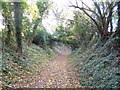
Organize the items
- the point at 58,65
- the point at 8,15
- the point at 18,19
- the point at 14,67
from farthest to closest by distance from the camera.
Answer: the point at 58,65 → the point at 18,19 → the point at 8,15 → the point at 14,67

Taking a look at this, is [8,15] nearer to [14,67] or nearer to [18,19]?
[18,19]

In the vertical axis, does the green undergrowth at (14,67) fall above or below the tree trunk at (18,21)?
below

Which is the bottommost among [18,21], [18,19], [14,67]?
[14,67]

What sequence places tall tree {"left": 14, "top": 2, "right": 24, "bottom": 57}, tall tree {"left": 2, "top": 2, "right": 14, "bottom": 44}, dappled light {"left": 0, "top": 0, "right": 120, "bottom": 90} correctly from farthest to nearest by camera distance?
tall tree {"left": 14, "top": 2, "right": 24, "bottom": 57}
tall tree {"left": 2, "top": 2, "right": 14, "bottom": 44}
dappled light {"left": 0, "top": 0, "right": 120, "bottom": 90}

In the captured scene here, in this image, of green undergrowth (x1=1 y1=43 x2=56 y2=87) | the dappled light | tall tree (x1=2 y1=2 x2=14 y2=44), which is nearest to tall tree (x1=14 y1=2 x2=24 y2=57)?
the dappled light

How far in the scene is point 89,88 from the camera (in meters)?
4.68

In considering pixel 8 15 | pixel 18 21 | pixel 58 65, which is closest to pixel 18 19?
pixel 18 21

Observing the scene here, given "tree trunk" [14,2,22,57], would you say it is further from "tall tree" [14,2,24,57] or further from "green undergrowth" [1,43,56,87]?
"green undergrowth" [1,43,56,87]

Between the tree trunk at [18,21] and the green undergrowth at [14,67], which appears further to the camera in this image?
the tree trunk at [18,21]

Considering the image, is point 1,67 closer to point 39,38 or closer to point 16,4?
point 16,4

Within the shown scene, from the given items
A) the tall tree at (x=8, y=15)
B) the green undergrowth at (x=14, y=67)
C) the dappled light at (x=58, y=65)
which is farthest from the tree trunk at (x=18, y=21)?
the green undergrowth at (x=14, y=67)

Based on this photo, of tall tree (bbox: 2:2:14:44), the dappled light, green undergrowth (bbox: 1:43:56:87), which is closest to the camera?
the dappled light

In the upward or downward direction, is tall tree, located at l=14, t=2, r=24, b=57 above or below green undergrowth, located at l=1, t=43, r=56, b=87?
above

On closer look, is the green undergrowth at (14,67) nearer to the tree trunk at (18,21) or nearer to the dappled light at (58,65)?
the dappled light at (58,65)
